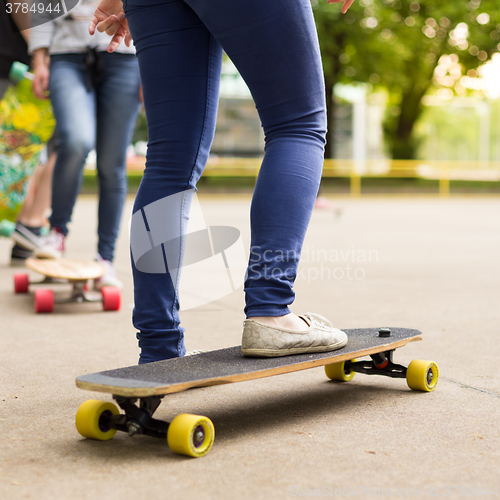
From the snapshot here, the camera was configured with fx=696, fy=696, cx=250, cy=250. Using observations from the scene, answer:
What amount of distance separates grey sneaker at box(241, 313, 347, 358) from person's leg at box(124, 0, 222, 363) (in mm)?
246

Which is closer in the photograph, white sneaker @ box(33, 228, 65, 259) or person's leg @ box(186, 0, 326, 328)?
person's leg @ box(186, 0, 326, 328)

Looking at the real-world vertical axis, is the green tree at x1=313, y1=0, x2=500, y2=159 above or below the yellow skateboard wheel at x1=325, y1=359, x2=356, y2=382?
above

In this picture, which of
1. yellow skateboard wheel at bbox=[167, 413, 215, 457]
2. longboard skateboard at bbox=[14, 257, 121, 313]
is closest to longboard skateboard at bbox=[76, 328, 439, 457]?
yellow skateboard wheel at bbox=[167, 413, 215, 457]

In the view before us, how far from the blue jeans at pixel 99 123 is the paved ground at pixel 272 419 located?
2.06ft

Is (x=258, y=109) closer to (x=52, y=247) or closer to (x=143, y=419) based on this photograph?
(x=143, y=419)

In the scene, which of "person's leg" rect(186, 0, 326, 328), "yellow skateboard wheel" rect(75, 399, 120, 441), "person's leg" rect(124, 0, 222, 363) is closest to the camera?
"yellow skateboard wheel" rect(75, 399, 120, 441)

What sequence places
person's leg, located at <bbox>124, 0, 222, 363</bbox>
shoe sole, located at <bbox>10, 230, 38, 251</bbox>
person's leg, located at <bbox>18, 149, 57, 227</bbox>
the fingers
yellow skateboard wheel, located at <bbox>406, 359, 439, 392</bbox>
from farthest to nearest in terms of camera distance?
person's leg, located at <bbox>18, 149, 57, 227</bbox> → shoe sole, located at <bbox>10, 230, 38, 251</bbox> → the fingers → yellow skateboard wheel, located at <bbox>406, 359, 439, 392</bbox> → person's leg, located at <bbox>124, 0, 222, 363</bbox>

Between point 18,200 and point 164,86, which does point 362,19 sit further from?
point 164,86

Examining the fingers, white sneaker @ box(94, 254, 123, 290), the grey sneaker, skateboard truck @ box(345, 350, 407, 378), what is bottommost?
skateboard truck @ box(345, 350, 407, 378)

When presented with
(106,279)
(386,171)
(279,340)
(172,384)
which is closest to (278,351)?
(279,340)

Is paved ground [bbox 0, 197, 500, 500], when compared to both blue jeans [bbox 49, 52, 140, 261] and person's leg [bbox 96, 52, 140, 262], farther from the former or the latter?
blue jeans [bbox 49, 52, 140, 261]

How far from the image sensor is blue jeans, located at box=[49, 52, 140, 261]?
3668 mm

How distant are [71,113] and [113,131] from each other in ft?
0.77

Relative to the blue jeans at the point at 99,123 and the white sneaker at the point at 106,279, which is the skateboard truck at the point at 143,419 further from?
the blue jeans at the point at 99,123
